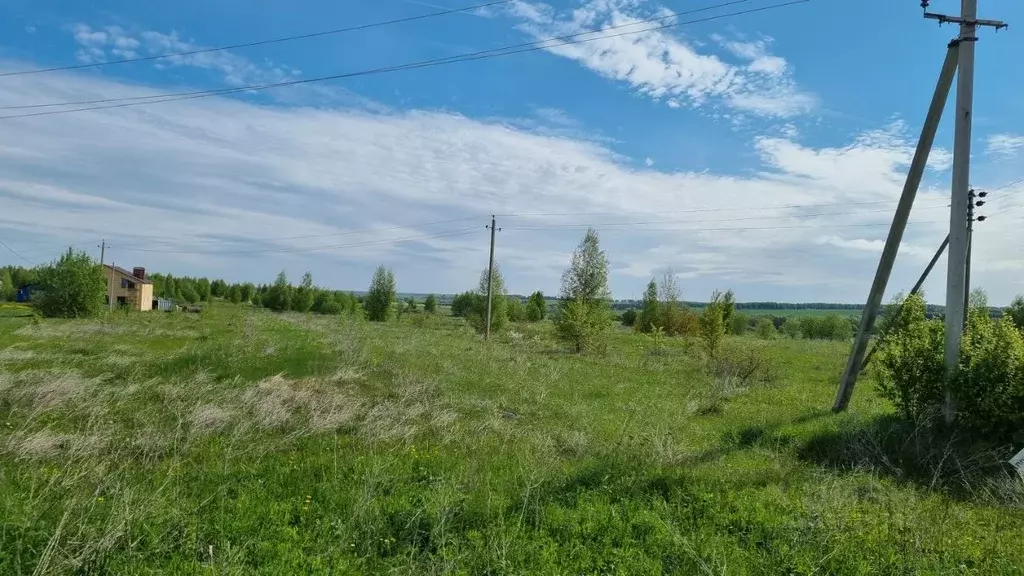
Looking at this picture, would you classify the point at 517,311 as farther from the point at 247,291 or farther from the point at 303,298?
the point at 247,291

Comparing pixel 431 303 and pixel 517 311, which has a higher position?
pixel 431 303

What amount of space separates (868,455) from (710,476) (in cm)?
330

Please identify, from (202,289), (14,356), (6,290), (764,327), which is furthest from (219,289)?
(14,356)

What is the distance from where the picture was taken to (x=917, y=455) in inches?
324

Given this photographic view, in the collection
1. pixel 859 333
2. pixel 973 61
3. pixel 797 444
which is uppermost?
pixel 973 61

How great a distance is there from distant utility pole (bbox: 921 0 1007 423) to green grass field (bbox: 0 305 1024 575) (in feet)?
5.72

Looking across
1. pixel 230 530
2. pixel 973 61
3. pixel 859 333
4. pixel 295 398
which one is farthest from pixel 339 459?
pixel 973 61

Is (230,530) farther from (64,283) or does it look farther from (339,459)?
(64,283)

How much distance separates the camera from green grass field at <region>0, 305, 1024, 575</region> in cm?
436

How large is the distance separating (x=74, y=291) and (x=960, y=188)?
49.7m

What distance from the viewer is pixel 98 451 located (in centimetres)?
666

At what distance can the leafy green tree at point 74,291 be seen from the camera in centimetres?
4009

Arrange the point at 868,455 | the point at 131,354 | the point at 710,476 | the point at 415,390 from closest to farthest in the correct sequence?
the point at 710,476 < the point at 868,455 < the point at 415,390 < the point at 131,354

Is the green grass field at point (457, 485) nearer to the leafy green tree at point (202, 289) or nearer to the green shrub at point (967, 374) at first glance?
the green shrub at point (967, 374)
